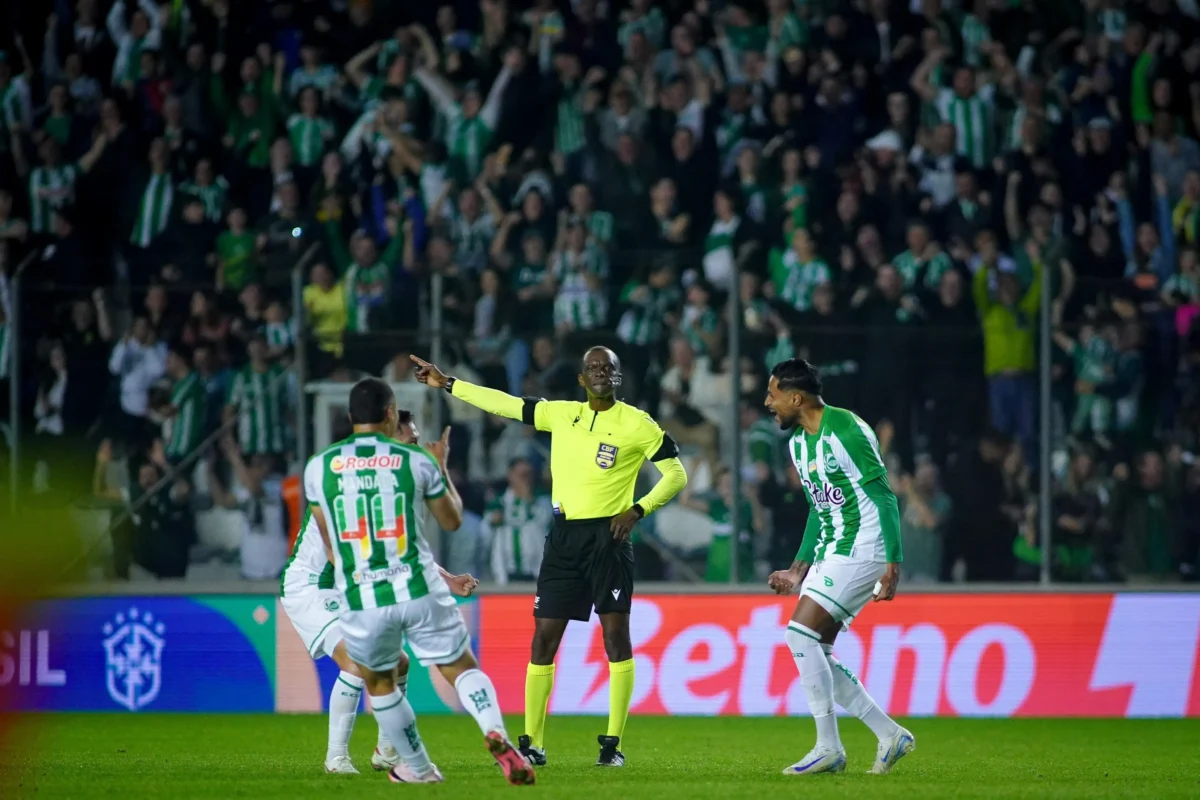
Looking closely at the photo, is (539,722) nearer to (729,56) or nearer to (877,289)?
(877,289)

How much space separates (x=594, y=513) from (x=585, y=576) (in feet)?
1.15

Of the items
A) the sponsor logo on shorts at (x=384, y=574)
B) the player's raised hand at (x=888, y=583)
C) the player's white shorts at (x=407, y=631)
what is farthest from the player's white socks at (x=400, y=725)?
the player's raised hand at (x=888, y=583)

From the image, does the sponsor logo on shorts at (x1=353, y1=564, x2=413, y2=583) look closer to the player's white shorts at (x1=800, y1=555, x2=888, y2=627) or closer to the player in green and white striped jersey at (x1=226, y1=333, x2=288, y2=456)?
the player's white shorts at (x1=800, y1=555, x2=888, y2=627)

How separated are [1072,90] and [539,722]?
10.6 m

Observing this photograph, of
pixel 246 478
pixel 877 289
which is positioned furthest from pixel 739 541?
pixel 246 478

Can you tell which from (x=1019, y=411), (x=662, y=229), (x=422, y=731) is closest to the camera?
(x=422, y=731)

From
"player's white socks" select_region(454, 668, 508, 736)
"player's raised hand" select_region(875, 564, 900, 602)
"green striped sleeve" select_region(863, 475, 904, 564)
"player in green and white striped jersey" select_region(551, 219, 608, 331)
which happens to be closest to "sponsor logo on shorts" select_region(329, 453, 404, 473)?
"player's white socks" select_region(454, 668, 508, 736)

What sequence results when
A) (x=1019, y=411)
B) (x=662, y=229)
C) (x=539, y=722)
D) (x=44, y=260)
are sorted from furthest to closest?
(x=662, y=229) → (x=44, y=260) → (x=1019, y=411) → (x=539, y=722)

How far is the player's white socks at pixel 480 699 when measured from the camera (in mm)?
7809

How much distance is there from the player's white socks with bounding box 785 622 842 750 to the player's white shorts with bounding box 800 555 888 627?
174 mm

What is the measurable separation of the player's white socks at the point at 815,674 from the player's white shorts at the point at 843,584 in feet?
0.57

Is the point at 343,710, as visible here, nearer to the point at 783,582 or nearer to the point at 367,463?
the point at 367,463

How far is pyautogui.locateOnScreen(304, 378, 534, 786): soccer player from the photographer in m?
7.88

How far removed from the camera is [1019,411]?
1346 centimetres
